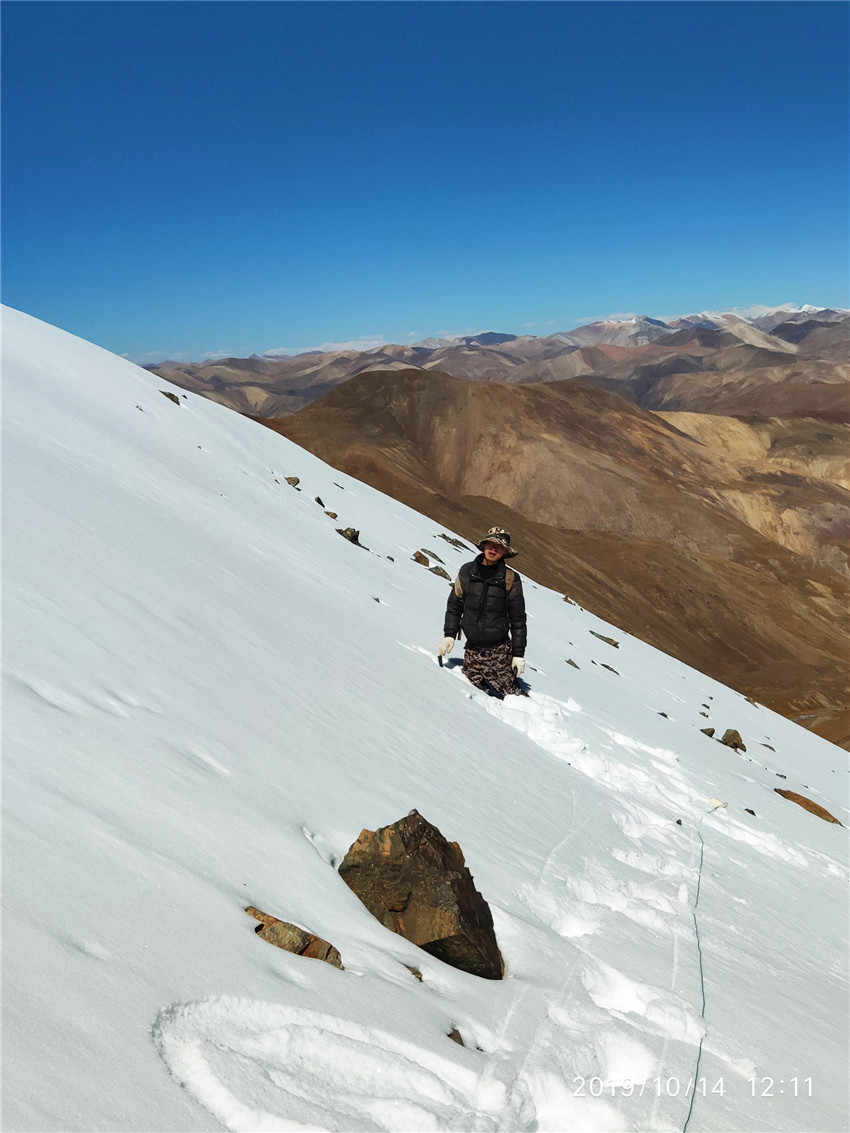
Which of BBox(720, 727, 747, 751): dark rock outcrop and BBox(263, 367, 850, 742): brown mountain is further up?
BBox(263, 367, 850, 742): brown mountain

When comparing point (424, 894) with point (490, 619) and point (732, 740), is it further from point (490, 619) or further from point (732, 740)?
point (732, 740)

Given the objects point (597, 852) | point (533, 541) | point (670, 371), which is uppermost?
point (670, 371)

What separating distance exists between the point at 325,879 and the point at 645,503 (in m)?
58.0

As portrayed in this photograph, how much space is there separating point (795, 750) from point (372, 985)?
1593 centimetres

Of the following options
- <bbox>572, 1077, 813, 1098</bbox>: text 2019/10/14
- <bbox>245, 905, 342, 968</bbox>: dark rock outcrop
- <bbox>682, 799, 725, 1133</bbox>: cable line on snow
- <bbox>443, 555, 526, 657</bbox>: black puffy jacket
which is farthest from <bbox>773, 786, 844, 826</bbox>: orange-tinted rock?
<bbox>245, 905, 342, 968</bbox>: dark rock outcrop

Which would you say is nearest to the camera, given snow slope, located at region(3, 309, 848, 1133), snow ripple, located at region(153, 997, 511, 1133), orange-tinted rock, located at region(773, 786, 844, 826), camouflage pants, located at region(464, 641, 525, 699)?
snow ripple, located at region(153, 997, 511, 1133)

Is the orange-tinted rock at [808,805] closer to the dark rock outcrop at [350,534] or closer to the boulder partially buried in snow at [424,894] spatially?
the boulder partially buried in snow at [424,894]

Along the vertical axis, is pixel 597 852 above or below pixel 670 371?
below

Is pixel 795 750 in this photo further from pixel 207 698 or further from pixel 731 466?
pixel 731 466

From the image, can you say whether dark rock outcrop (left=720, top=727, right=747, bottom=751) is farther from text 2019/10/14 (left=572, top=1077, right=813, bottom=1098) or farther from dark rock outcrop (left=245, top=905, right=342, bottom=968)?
dark rock outcrop (left=245, top=905, right=342, bottom=968)

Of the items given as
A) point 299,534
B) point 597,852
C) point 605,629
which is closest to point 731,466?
point 605,629

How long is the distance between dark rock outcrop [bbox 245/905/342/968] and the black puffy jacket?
5.70 meters

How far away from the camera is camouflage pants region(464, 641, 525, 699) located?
8836 mm

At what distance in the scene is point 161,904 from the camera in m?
2.71
